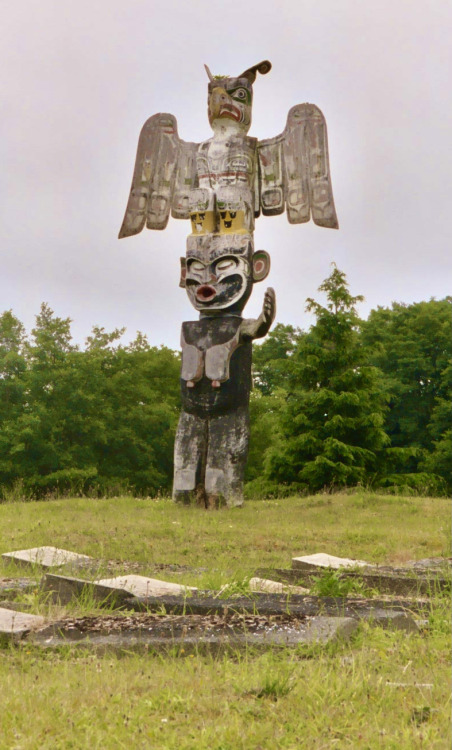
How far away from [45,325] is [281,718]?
27.4m

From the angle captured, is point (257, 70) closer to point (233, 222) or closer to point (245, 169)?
point (245, 169)

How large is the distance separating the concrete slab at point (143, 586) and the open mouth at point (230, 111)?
947 cm

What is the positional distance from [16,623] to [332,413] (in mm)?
15734

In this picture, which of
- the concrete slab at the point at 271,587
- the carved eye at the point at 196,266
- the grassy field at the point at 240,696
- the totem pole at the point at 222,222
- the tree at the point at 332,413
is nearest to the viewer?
the grassy field at the point at 240,696

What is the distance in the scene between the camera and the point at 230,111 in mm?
13367

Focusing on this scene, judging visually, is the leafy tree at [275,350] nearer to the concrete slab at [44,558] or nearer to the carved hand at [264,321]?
the carved hand at [264,321]

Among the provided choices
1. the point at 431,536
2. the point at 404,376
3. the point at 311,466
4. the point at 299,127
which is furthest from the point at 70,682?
the point at 404,376

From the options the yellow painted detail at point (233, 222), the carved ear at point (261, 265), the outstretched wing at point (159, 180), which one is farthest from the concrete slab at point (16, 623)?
the outstretched wing at point (159, 180)

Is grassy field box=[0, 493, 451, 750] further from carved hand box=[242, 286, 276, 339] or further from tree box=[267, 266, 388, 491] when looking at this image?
tree box=[267, 266, 388, 491]

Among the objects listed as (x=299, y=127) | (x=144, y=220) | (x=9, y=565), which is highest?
(x=299, y=127)

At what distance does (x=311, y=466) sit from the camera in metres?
18.6

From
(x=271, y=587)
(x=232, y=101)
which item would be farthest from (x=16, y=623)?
(x=232, y=101)

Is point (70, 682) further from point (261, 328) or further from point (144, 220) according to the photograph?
point (144, 220)

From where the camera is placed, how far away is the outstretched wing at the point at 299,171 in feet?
43.4
